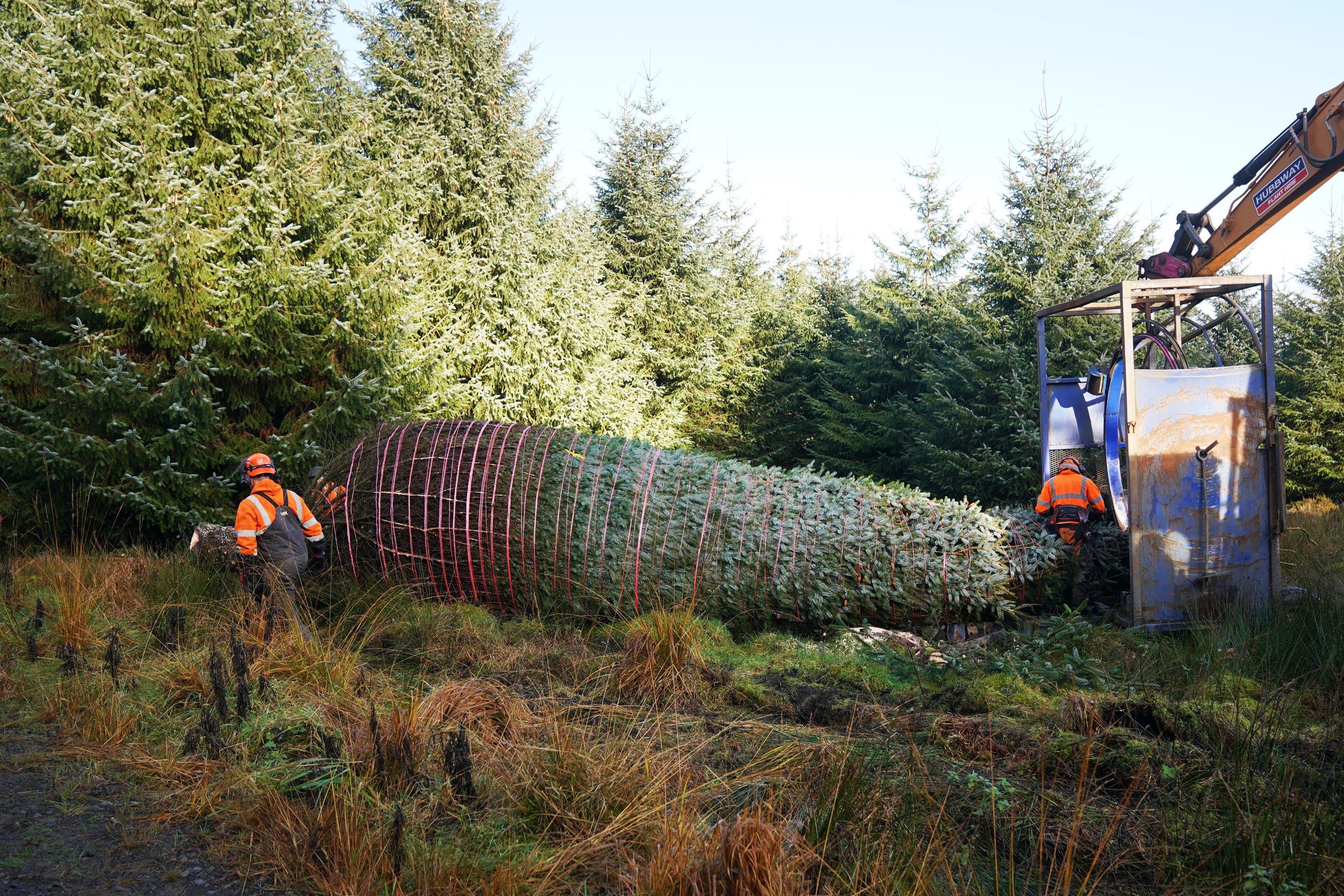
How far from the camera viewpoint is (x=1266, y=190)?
7109 millimetres

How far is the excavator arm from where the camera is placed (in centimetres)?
654

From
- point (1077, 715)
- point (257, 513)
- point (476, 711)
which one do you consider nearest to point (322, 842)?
point (476, 711)

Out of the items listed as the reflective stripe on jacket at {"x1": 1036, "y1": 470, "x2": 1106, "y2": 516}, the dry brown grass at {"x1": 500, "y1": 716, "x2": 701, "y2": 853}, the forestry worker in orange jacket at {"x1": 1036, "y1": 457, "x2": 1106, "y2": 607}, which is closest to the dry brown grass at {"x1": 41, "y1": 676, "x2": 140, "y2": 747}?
the dry brown grass at {"x1": 500, "y1": 716, "x2": 701, "y2": 853}

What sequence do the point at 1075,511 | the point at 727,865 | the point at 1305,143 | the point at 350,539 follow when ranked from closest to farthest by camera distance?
the point at 727,865, the point at 1305,143, the point at 350,539, the point at 1075,511

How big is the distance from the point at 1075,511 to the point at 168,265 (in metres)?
8.74

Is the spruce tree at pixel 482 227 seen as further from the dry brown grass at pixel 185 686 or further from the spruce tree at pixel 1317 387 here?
the spruce tree at pixel 1317 387

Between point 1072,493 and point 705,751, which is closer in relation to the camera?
point 705,751

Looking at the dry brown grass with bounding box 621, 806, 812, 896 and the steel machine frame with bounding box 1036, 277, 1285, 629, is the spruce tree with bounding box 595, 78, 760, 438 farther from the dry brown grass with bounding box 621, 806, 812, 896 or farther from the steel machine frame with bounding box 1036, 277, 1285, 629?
the dry brown grass with bounding box 621, 806, 812, 896

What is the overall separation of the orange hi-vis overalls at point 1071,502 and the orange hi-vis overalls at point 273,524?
243 inches

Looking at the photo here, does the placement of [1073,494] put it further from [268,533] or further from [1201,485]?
[268,533]

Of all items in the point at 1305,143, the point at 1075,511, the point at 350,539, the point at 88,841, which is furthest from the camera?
the point at 1075,511

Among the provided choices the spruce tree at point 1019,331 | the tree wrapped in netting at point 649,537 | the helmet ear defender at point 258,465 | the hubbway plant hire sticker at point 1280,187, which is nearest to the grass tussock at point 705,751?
the tree wrapped in netting at point 649,537

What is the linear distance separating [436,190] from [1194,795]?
13.0 meters

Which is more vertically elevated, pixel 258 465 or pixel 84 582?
pixel 258 465
